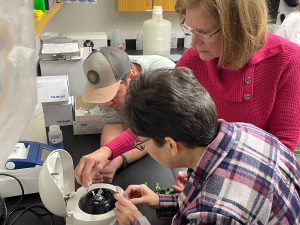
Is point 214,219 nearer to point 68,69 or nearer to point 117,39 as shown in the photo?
point 68,69

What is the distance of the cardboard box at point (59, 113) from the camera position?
153cm

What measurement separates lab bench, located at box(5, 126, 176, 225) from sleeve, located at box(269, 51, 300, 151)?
0.43 meters

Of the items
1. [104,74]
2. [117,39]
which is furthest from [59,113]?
[117,39]

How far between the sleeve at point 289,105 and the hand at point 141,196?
483mm

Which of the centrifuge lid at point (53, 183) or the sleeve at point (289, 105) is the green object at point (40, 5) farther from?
the sleeve at point (289, 105)

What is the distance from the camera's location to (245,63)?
105cm

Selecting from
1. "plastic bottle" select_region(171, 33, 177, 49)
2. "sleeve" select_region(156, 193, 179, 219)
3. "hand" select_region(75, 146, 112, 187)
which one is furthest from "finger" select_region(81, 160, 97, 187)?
"plastic bottle" select_region(171, 33, 177, 49)

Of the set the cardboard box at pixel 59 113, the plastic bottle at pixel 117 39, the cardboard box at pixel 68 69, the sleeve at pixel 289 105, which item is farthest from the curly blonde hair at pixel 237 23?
the plastic bottle at pixel 117 39

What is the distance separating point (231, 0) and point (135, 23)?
6.42 feet

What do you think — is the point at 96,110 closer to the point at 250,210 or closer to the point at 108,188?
the point at 108,188

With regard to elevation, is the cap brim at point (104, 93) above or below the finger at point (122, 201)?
above

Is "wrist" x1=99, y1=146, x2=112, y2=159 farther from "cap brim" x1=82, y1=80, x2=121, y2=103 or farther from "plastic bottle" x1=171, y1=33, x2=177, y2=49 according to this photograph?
"plastic bottle" x1=171, y1=33, x2=177, y2=49

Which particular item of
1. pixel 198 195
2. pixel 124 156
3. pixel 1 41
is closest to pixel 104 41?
pixel 124 156

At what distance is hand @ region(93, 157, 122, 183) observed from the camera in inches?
45.2
